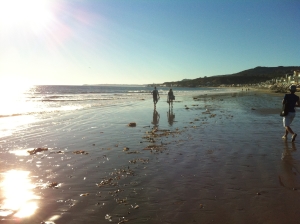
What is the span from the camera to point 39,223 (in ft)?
13.3

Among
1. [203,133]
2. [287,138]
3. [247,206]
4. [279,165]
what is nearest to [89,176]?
[247,206]

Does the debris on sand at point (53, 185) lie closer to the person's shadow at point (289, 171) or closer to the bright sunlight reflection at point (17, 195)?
the bright sunlight reflection at point (17, 195)

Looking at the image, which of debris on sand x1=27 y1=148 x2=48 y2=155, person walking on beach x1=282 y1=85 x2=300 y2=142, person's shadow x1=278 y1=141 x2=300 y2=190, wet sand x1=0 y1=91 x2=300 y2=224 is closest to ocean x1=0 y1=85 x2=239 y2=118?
debris on sand x1=27 y1=148 x2=48 y2=155

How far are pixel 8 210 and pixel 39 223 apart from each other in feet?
2.79

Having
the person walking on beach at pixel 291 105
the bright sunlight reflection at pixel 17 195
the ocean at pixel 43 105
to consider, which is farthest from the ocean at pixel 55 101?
the person walking on beach at pixel 291 105

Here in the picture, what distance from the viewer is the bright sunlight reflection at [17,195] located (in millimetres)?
4449

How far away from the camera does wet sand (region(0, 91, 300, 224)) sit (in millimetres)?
4258

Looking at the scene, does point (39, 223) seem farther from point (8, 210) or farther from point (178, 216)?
point (178, 216)

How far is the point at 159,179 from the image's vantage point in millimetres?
5777

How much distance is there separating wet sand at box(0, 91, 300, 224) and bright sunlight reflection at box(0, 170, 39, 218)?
0.15 ft

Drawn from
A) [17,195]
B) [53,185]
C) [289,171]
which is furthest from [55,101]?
[289,171]

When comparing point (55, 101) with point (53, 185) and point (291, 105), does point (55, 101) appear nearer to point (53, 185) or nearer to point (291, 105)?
point (291, 105)

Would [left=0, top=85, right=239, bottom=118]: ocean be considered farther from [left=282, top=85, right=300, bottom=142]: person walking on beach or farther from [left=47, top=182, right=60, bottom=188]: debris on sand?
[left=282, top=85, right=300, bottom=142]: person walking on beach

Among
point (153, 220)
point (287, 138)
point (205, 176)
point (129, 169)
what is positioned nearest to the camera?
point (153, 220)
